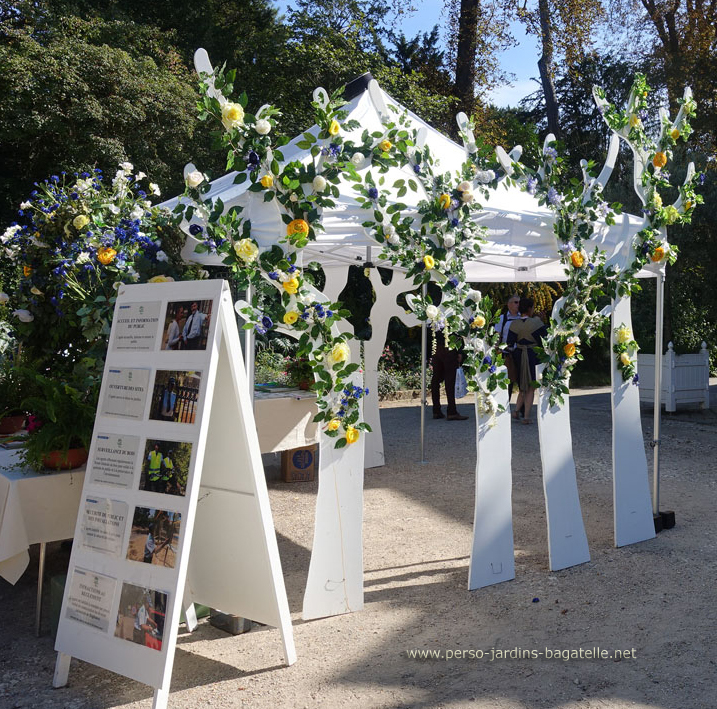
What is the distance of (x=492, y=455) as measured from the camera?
452 centimetres

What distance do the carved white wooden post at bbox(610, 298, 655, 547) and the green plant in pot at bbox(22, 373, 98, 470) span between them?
3.40 meters

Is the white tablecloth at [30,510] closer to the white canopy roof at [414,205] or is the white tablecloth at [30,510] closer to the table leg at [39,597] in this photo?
the table leg at [39,597]

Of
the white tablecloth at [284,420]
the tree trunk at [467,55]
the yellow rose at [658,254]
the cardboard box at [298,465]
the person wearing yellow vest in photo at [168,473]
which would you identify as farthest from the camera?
the tree trunk at [467,55]

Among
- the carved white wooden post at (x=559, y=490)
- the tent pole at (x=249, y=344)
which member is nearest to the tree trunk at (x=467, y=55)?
the carved white wooden post at (x=559, y=490)

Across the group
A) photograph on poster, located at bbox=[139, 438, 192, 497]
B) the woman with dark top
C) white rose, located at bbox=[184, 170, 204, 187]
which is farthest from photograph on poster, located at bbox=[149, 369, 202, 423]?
the woman with dark top

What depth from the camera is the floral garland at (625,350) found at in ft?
16.8

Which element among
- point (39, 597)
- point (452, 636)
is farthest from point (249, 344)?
point (452, 636)

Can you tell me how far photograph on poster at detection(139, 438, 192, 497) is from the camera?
307 centimetres

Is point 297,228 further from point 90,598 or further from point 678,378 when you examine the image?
point 678,378

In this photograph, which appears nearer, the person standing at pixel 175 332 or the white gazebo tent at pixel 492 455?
the person standing at pixel 175 332

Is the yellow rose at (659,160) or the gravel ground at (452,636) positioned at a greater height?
the yellow rose at (659,160)

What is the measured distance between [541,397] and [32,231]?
339 cm

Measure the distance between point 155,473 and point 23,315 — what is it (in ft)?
6.65

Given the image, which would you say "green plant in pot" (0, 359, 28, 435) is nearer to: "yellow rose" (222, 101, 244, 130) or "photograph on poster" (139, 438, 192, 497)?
"photograph on poster" (139, 438, 192, 497)
